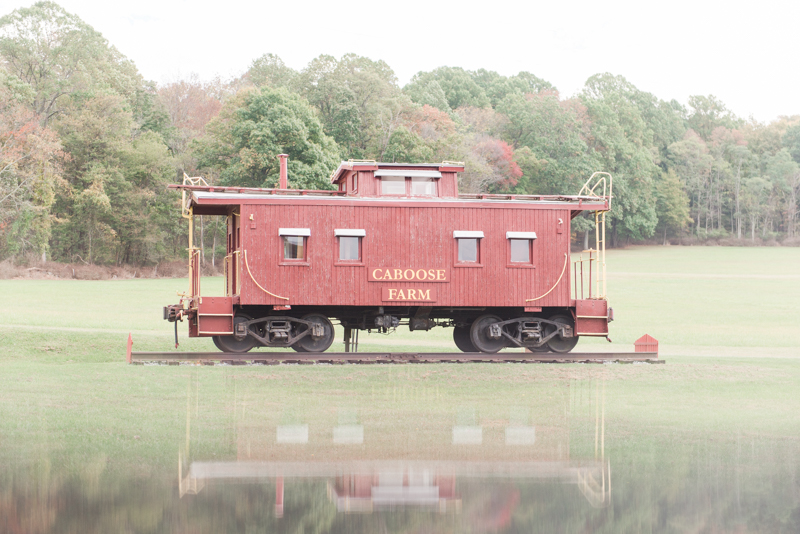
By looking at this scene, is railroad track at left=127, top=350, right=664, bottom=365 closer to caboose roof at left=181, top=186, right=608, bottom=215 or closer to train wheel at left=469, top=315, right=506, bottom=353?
train wheel at left=469, top=315, right=506, bottom=353

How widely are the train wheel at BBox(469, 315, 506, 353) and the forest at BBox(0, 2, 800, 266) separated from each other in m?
26.5

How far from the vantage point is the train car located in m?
17.0

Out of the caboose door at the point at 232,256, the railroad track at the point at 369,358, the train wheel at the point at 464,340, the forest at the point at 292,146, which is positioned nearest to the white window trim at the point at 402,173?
the caboose door at the point at 232,256

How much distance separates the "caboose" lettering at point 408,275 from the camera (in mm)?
17266

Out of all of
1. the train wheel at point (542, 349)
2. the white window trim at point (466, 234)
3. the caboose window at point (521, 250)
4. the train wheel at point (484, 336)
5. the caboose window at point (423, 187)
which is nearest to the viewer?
the white window trim at point (466, 234)

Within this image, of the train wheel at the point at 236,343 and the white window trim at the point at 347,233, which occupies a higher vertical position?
the white window trim at the point at 347,233

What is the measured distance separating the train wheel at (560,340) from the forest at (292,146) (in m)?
26.9

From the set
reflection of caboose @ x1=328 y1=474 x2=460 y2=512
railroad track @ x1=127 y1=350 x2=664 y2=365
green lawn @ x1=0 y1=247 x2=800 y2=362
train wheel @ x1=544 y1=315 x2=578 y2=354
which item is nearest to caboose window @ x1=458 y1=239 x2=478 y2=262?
railroad track @ x1=127 y1=350 x2=664 y2=365

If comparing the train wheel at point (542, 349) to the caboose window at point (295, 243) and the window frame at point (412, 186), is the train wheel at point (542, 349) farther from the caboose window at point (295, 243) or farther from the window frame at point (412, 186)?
the caboose window at point (295, 243)

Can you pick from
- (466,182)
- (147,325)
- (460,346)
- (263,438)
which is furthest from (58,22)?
(263,438)

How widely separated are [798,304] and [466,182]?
88.5 ft

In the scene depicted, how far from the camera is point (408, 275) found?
56.9ft

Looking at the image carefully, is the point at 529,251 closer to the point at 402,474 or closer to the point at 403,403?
the point at 403,403

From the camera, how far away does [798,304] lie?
3472cm
